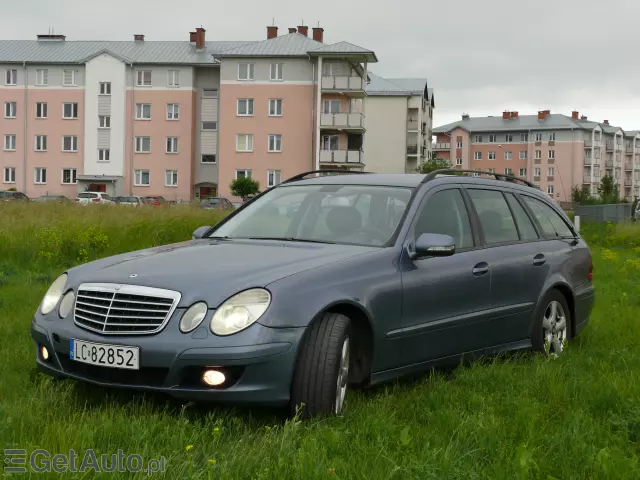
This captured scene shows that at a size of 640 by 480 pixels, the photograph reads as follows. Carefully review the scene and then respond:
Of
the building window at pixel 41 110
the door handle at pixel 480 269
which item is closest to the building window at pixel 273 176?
the building window at pixel 41 110

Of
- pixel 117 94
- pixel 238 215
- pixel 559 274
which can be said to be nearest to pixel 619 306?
pixel 559 274

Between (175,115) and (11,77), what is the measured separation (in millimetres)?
13722

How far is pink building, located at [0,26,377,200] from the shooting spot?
6197 centimetres

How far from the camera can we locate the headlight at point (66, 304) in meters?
4.75

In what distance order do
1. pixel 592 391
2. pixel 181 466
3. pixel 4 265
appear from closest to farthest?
pixel 181 466 < pixel 592 391 < pixel 4 265

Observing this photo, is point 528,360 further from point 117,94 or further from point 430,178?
point 117,94

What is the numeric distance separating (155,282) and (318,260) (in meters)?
0.95

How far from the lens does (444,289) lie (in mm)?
→ 5629

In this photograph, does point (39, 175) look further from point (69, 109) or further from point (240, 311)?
point (240, 311)

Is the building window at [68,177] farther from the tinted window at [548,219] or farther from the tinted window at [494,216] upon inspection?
the tinted window at [494,216]

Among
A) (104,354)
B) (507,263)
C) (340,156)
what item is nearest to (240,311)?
(104,354)

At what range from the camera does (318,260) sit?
4875 mm

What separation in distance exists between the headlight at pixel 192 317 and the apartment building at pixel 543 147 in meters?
119

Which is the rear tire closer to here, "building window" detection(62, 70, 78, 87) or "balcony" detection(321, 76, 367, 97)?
"balcony" detection(321, 76, 367, 97)
